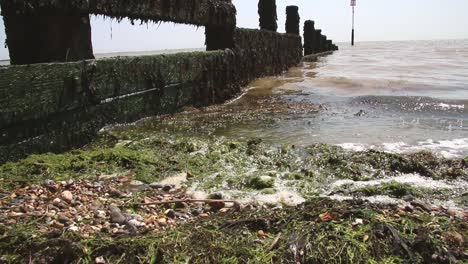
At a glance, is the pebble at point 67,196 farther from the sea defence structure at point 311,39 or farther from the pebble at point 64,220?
the sea defence structure at point 311,39

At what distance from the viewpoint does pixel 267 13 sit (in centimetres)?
1324

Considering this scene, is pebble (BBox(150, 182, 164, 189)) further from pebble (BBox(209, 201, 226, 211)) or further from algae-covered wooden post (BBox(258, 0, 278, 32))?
algae-covered wooden post (BBox(258, 0, 278, 32))

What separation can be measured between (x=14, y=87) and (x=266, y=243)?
2.75 m

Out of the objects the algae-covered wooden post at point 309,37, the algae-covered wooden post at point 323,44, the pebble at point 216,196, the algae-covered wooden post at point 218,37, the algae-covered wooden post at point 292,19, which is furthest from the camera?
the algae-covered wooden post at point 323,44

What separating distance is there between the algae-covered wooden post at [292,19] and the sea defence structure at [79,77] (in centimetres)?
1080

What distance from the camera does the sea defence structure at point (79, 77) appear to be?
3.82 metres

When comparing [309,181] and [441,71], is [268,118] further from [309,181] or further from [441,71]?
[441,71]

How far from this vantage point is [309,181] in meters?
3.72

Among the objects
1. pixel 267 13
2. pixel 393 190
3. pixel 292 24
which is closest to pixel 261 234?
pixel 393 190

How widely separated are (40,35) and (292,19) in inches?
606

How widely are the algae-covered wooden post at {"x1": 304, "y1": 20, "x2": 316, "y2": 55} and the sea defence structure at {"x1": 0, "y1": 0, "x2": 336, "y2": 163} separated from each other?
58.2 ft

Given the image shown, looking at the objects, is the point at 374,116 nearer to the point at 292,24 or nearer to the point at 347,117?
the point at 347,117

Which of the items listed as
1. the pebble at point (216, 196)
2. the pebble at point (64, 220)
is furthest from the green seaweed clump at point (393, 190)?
the pebble at point (64, 220)

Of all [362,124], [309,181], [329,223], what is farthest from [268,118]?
[329,223]
